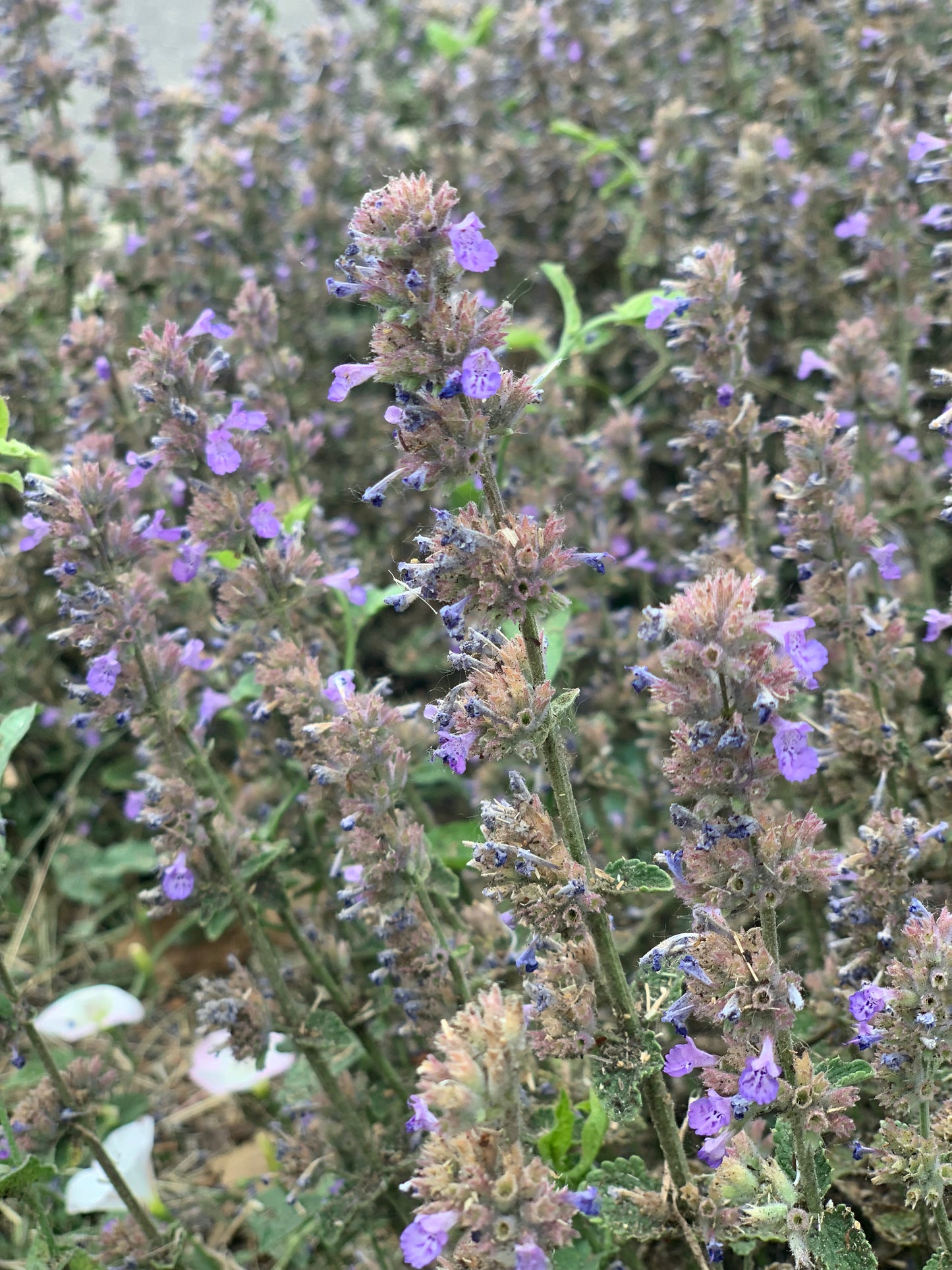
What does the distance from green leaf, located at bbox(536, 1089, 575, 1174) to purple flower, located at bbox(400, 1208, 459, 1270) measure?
0.75 m

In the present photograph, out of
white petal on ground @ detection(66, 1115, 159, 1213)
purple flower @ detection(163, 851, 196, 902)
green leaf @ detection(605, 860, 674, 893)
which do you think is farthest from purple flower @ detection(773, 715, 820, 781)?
white petal on ground @ detection(66, 1115, 159, 1213)

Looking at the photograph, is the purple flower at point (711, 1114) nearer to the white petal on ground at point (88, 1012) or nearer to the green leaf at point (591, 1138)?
the green leaf at point (591, 1138)

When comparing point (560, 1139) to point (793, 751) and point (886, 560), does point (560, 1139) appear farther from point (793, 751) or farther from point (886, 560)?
point (886, 560)

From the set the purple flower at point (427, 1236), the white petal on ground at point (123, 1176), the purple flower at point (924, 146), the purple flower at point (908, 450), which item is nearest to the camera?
the purple flower at point (427, 1236)

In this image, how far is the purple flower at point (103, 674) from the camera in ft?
8.78

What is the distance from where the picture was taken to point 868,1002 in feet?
6.68

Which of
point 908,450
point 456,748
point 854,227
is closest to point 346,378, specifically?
point 456,748

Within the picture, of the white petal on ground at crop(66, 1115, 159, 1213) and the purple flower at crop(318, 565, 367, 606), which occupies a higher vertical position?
the purple flower at crop(318, 565, 367, 606)

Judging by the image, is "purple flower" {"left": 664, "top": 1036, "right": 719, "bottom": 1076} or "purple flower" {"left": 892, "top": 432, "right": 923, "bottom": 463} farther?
"purple flower" {"left": 892, "top": 432, "right": 923, "bottom": 463}

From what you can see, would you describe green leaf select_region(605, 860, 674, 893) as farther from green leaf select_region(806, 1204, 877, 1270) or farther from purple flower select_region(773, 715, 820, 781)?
green leaf select_region(806, 1204, 877, 1270)

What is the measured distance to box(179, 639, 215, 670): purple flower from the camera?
9.59 ft

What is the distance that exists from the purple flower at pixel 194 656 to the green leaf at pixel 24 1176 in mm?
1121

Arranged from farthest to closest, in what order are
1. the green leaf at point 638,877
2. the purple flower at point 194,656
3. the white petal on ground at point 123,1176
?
1. the white petal on ground at point 123,1176
2. the purple flower at point 194,656
3. the green leaf at point 638,877

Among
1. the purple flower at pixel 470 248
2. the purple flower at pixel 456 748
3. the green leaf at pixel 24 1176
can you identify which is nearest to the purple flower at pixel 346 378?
the purple flower at pixel 470 248
